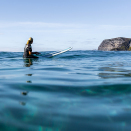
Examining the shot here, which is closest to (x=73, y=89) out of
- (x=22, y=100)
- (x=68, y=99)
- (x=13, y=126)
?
(x=68, y=99)

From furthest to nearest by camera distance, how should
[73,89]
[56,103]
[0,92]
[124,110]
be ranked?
1. [73,89]
2. [0,92]
3. [56,103]
4. [124,110]

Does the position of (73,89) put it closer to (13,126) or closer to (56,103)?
(56,103)

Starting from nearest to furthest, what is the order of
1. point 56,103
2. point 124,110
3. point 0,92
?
1. point 124,110
2. point 56,103
3. point 0,92

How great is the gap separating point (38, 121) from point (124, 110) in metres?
1.16

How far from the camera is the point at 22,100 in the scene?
2580mm

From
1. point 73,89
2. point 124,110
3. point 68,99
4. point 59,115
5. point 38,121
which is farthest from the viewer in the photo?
point 73,89

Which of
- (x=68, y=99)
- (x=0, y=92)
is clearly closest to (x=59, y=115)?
(x=68, y=99)

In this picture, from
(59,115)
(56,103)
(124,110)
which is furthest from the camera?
(56,103)

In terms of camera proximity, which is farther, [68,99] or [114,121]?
[68,99]

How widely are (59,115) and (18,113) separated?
52 cm

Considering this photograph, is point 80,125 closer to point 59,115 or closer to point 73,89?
point 59,115

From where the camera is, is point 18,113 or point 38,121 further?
point 18,113

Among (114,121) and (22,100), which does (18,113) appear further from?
(114,121)

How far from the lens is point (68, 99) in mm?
2688
